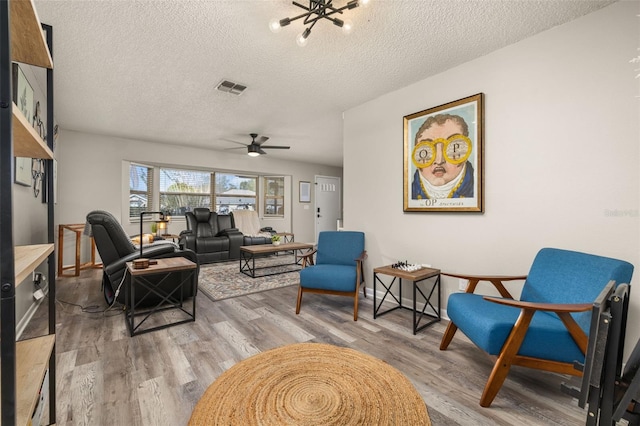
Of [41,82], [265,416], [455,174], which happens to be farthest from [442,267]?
[41,82]

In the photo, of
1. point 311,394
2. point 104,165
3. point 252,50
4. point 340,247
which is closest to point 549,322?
point 311,394

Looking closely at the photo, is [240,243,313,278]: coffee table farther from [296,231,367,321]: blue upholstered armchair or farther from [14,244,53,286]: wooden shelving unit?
[14,244,53,286]: wooden shelving unit

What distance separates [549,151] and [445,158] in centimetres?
81

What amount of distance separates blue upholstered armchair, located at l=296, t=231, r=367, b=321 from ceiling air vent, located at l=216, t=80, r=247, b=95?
1.97 m

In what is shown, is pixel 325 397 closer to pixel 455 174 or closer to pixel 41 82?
pixel 455 174

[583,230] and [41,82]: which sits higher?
[41,82]

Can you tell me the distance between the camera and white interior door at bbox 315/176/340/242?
8773mm

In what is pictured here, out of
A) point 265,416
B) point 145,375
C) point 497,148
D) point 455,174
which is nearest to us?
point 265,416

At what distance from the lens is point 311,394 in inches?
40.6

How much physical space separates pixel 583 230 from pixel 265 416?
2.45m

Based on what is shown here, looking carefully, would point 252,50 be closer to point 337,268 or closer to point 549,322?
point 337,268

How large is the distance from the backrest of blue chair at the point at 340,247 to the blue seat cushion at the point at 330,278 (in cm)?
29

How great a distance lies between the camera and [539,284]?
6.42 ft

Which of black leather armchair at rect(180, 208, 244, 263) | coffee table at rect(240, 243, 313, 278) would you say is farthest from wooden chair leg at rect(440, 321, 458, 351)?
black leather armchair at rect(180, 208, 244, 263)
